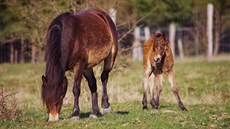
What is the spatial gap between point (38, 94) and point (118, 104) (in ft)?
12.1

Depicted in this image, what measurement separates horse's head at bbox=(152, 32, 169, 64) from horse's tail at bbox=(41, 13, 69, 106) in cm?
216

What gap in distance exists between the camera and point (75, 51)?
9477 millimetres

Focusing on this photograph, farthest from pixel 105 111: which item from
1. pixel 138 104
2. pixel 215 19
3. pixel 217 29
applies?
pixel 215 19

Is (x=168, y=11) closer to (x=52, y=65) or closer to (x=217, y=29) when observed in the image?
(x=217, y=29)

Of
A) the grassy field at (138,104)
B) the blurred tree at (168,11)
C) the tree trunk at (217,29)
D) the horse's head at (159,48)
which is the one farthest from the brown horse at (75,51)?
the blurred tree at (168,11)

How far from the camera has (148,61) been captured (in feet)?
36.3

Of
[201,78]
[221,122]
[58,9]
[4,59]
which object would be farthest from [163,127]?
[4,59]

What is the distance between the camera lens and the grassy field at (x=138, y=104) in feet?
29.5

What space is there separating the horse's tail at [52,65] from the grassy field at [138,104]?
478mm

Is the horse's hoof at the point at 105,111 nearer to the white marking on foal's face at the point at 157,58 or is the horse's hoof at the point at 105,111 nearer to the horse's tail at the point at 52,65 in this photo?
the white marking on foal's face at the point at 157,58

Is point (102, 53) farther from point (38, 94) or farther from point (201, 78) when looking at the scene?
point (201, 78)

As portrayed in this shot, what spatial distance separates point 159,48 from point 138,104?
6.76 feet

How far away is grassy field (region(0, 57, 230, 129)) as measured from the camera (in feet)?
29.5

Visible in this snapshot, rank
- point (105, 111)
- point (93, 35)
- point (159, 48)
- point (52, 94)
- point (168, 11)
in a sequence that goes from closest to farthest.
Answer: point (52, 94)
point (93, 35)
point (159, 48)
point (105, 111)
point (168, 11)
